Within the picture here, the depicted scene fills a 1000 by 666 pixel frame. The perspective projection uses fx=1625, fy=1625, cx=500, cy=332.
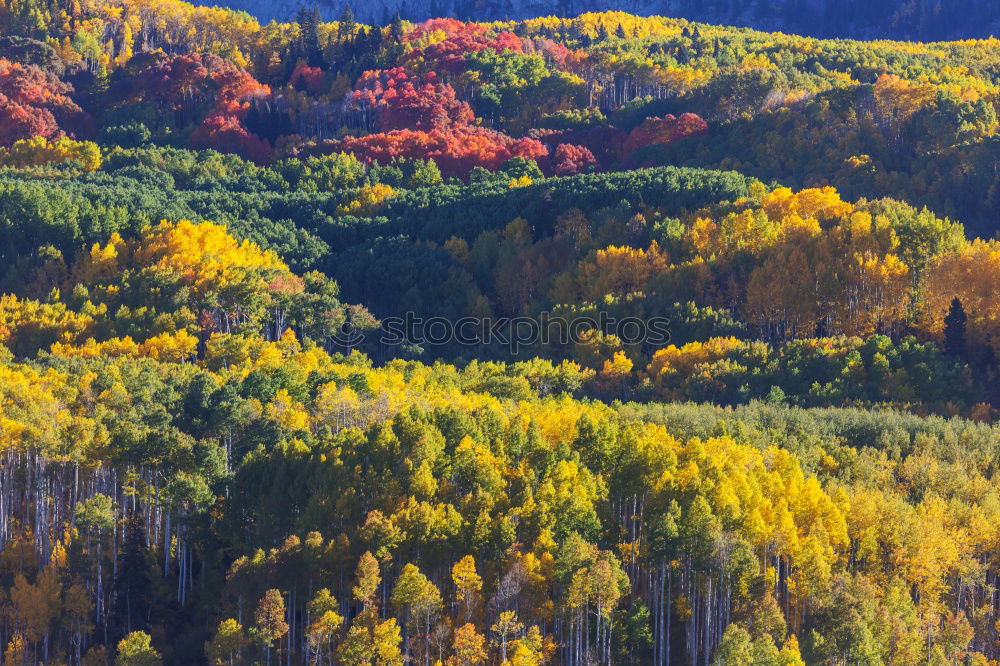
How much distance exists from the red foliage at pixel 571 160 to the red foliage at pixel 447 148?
7.44ft

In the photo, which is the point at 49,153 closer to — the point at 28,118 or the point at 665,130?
the point at 28,118

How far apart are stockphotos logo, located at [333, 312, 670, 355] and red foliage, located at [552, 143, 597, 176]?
41.3 meters

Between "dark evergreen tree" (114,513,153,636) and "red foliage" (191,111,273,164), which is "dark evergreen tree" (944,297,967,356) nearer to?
"dark evergreen tree" (114,513,153,636)

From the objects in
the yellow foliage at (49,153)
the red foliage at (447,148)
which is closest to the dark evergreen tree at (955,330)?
the red foliage at (447,148)

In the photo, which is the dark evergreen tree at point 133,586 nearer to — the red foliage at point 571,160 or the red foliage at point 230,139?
the red foliage at point 571,160

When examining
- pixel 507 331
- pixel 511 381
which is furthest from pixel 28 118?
pixel 511 381

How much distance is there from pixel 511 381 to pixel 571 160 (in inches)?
2984

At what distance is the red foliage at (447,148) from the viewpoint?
183m

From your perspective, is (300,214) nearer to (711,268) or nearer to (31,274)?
(31,274)

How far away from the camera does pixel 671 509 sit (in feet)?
252

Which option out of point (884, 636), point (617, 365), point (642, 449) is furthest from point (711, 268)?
point (884, 636)

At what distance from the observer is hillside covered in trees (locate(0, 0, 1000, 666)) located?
74625mm

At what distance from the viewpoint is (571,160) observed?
597ft

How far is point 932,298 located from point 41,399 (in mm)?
67421
